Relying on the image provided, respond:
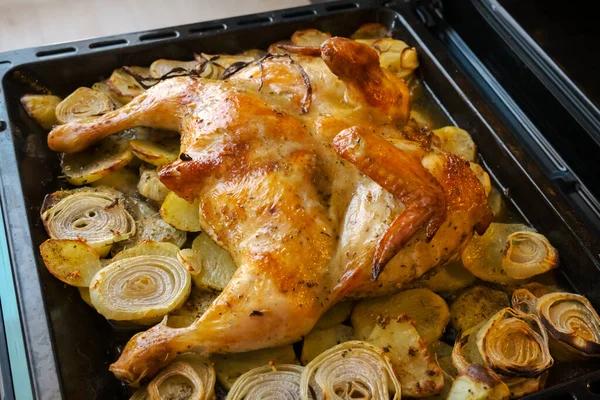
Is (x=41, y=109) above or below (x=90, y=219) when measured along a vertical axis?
above

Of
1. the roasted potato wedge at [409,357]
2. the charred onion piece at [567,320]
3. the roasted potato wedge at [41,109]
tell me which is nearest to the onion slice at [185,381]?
the roasted potato wedge at [409,357]

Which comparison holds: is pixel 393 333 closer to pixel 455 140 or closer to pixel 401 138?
pixel 401 138

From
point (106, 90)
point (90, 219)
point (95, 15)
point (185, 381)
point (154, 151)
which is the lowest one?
point (185, 381)

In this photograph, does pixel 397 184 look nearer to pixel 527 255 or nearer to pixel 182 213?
pixel 527 255

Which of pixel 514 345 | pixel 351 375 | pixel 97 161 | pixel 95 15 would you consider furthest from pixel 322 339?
pixel 95 15

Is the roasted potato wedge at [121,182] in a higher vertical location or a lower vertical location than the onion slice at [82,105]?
lower

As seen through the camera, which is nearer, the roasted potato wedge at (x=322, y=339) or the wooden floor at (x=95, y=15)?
the roasted potato wedge at (x=322, y=339)

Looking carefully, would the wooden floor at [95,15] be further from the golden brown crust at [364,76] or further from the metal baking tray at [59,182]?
the golden brown crust at [364,76]
